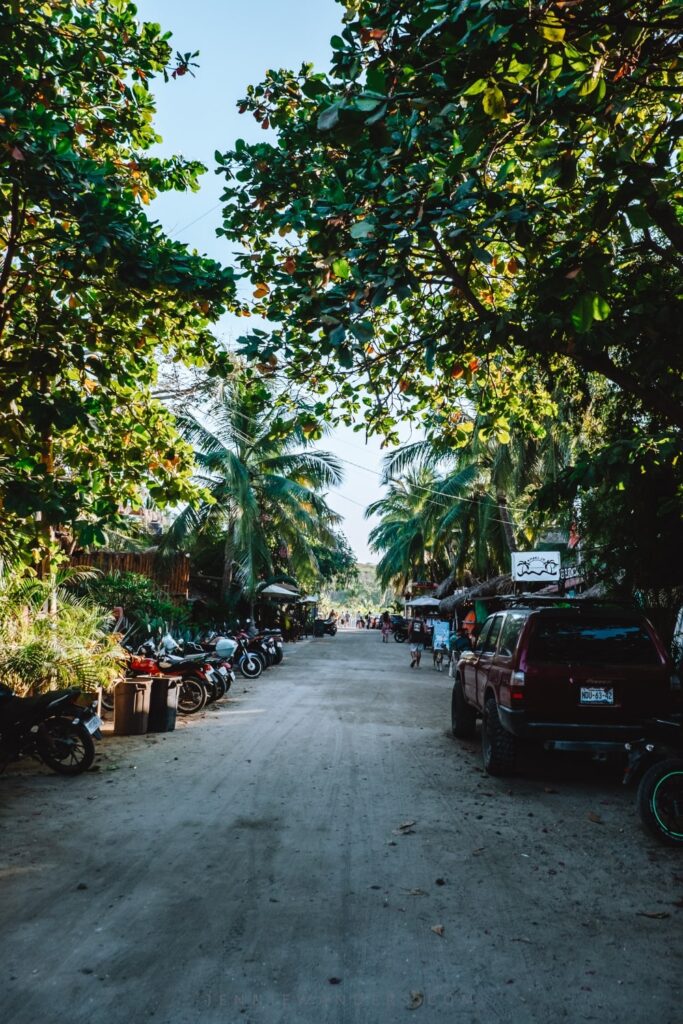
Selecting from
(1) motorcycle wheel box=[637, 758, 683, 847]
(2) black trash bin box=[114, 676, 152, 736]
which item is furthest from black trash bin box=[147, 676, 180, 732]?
(1) motorcycle wheel box=[637, 758, 683, 847]

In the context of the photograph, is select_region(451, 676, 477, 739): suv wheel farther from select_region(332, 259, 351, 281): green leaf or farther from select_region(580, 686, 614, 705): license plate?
select_region(332, 259, 351, 281): green leaf

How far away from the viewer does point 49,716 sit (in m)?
7.39

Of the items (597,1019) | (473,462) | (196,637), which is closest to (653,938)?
(597,1019)

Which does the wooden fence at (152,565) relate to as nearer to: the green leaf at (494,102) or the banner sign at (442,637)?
the banner sign at (442,637)

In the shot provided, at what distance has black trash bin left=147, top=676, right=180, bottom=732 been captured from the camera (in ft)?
34.4

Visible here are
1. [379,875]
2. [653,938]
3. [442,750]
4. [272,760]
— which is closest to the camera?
[653,938]

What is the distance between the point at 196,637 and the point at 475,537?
12.2 m

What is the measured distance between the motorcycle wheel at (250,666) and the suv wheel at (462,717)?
9.04 metres

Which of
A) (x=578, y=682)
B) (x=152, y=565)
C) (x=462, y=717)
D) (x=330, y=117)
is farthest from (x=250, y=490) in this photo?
(x=330, y=117)

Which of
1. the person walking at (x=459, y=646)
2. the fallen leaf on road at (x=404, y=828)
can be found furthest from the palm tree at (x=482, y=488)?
the fallen leaf on road at (x=404, y=828)

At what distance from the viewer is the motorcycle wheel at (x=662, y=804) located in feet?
18.1

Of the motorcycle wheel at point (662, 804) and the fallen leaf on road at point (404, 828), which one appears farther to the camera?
the fallen leaf on road at point (404, 828)

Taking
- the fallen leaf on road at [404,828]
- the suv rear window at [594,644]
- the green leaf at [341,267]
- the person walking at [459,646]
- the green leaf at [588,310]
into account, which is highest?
the green leaf at [341,267]

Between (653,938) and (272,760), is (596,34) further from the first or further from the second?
Result: (272,760)
